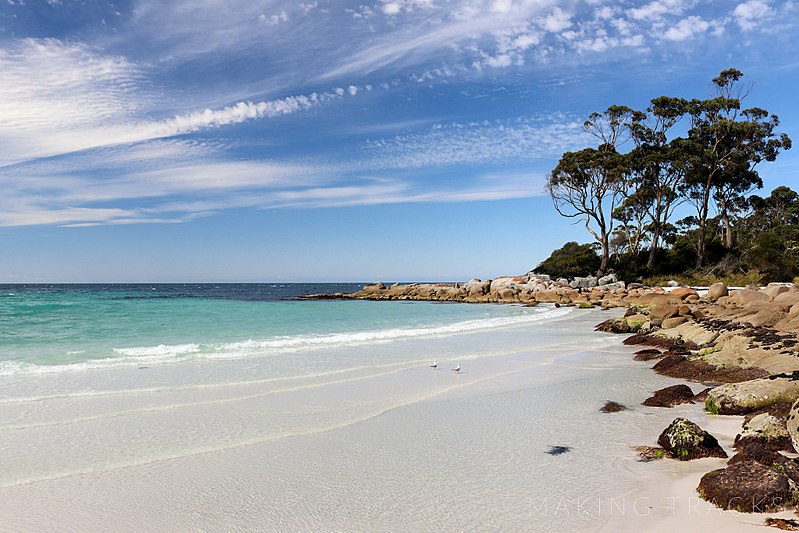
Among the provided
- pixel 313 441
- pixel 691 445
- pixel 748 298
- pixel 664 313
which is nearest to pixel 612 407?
pixel 691 445

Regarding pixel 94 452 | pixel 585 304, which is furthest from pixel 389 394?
pixel 585 304

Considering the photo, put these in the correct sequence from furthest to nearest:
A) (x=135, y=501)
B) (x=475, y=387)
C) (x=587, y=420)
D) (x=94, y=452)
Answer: (x=475, y=387) < (x=587, y=420) < (x=94, y=452) < (x=135, y=501)

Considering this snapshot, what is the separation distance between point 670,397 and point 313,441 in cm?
569

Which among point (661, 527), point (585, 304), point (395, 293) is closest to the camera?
point (661, 527)

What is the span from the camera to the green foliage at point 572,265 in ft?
180

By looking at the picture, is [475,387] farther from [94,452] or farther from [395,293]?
[395,293]

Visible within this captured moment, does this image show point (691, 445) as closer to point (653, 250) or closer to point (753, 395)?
point (753, 395)

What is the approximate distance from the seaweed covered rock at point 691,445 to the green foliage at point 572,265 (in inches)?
2009

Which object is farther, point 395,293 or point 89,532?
point 395,293

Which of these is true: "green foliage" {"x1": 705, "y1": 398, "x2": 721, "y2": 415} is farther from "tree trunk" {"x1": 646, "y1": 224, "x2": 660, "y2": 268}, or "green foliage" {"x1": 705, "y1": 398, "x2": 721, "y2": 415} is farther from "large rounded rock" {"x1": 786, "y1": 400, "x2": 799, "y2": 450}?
"tree trunk" {"x1": 646, "y1": 224, "x2": 660, "y2": 268}

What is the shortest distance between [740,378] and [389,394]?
661 cm

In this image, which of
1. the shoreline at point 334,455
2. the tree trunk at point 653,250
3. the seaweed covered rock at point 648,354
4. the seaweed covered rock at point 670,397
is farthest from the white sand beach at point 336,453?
the tree trunk at point 653,250

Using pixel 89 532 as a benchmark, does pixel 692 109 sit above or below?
above

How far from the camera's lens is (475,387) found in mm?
9656
